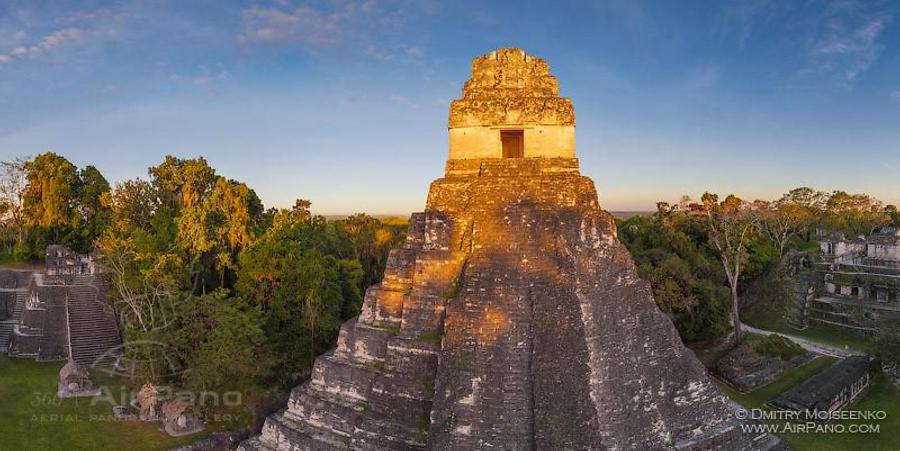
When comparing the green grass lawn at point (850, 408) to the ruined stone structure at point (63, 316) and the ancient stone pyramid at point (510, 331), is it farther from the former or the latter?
the ruined stone structure at point (63, 316)

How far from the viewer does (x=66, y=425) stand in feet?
46.2

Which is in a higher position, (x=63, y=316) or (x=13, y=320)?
(x=63, y=316)

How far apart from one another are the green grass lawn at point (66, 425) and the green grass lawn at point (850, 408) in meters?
15.9

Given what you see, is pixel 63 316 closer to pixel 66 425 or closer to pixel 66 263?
pixel 66 263

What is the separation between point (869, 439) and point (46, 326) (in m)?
27.7

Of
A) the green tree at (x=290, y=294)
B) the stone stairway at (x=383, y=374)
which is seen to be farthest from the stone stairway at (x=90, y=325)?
the stone stairway at (x=383, y=374)

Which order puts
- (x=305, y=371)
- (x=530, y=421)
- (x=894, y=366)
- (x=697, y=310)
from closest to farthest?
(x=530, y=421) < (x=894, y=366) < (x=305, y=371) < (x=697, y=310)

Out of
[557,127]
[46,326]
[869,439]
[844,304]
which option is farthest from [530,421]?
[844,304]

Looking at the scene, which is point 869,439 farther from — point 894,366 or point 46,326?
point 46,326

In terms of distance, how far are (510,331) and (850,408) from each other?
14099 mm

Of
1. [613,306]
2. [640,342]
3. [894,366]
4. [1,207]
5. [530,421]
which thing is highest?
[1,207]

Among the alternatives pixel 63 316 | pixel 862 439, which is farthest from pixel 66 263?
pixel 862 439

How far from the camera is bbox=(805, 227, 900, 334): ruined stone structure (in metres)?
24.2

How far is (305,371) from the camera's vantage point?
17938 millimetres
